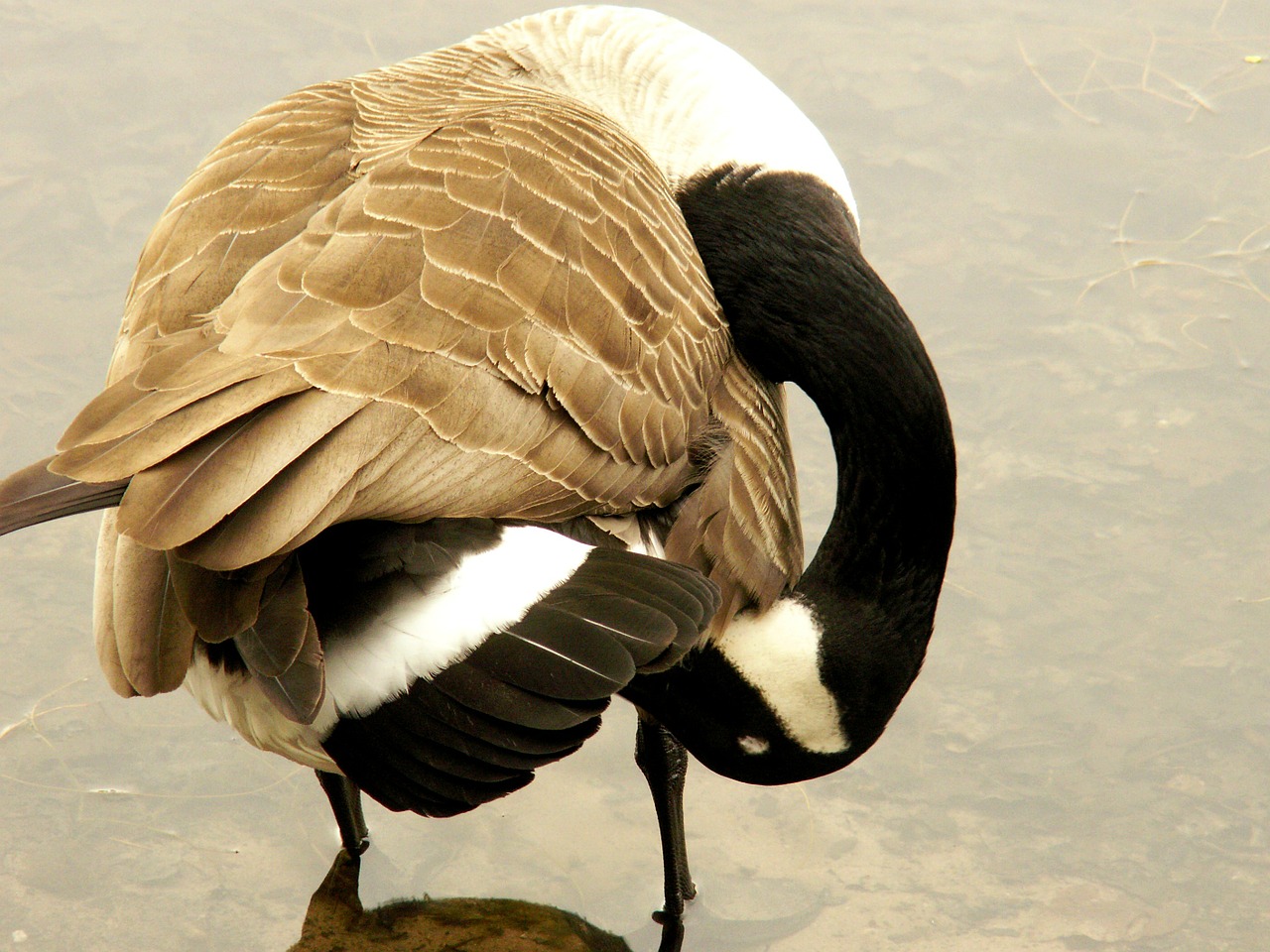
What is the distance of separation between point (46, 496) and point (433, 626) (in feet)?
1.53

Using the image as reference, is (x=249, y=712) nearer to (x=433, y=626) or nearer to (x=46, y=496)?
(x=433, y=626)

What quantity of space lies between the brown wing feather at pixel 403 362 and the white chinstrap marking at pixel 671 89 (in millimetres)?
181

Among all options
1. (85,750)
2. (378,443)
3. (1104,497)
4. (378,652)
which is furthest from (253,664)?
(1104,497)

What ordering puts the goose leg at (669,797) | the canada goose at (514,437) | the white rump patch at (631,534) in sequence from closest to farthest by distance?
1. the canada goose at (514,437)
2. the white rump patch at (631,534)
3. the goose leg at (669,797)

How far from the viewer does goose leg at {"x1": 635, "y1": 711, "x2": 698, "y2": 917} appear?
9.05 ft

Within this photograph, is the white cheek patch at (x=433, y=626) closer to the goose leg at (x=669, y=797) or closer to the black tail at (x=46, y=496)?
the black tail at (x=46, y=496)

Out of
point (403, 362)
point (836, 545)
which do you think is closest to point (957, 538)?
point (836, 545)

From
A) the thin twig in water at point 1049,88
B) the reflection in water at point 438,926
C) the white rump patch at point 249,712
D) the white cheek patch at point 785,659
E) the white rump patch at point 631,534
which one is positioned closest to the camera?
the white rump patch at point 249,712

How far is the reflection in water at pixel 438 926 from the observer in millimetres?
2617

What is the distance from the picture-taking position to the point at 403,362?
1.84 m

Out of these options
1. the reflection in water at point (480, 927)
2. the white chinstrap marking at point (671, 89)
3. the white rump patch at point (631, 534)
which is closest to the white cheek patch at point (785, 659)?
the white rump patch at point (631, 534)

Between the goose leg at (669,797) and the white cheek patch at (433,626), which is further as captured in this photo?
the goose leg at (669,797)

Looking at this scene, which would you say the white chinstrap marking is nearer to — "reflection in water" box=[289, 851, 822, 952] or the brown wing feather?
the brown wing feather

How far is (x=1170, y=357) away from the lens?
12.9ft
